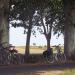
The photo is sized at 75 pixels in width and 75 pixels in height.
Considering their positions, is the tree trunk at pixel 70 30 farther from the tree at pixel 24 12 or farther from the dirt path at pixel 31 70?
the dirt path at pixel 31 70

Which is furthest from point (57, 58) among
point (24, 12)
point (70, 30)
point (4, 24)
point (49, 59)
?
point (24, 12)

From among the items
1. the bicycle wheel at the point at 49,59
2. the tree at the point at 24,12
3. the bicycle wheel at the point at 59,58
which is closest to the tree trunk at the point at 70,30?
the bicycle wheel at the point at 49,59

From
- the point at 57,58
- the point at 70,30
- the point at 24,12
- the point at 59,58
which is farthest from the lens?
the point at 24,12

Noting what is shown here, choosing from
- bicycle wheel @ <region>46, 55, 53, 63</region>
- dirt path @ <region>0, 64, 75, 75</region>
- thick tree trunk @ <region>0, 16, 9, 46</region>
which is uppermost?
thick tree trunk @ <region>0, 16, 9, 46</region>

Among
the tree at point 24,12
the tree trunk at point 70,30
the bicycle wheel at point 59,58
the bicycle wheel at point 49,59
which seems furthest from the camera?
the tree at point 24,12

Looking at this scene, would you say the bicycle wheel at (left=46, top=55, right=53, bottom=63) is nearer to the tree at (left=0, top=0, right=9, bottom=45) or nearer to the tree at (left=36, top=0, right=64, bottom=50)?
the tree at (left=0, top=0, right=9, bottom=45)

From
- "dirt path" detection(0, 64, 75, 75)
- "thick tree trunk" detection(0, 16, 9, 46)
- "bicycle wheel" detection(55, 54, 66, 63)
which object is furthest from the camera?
"thick tree trunk" detection(0, 16, 9, 46)

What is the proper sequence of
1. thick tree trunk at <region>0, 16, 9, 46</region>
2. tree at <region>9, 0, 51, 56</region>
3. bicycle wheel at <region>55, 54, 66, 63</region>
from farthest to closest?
tree at <region>9, 0, 51, 56</region>
thick tree trunk at <region>0, 16, 9, 46</region>
bicycle wheel at <region>55, 54, 66, 63</region>

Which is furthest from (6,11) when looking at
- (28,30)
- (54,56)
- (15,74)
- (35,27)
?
(35,27)

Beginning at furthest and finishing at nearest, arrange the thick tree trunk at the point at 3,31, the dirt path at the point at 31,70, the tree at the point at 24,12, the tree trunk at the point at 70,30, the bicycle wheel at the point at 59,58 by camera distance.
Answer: the tree at the point at 24,12 → the tree trunk at the point at 70,30 → the thick tree trunk at the point at 3,31 → the bicycle wheel at the point at 59,58 → the dirt path at the point at 31,70

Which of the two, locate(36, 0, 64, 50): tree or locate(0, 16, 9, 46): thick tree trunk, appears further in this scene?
locate(36, 0, 64, 50): tree

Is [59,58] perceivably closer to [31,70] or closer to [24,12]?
[31,70]

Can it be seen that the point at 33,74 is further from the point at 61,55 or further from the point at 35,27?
the point at 35,27

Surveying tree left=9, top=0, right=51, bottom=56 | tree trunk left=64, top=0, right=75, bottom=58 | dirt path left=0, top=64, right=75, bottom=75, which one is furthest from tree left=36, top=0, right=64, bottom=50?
dirt path left=0, top=64, right=75, bottom=75
